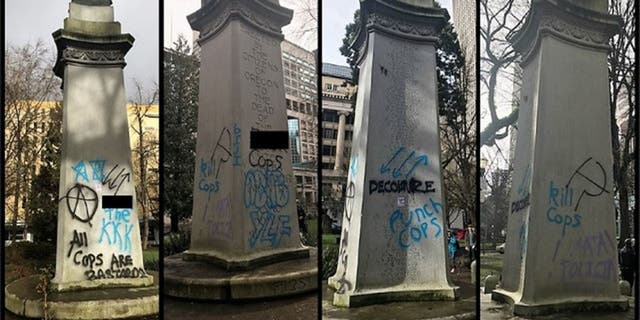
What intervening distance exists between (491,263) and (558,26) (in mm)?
2548

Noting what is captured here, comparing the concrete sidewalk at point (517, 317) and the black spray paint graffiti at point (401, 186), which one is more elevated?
the black spray paint graffiti at point (401, 186)

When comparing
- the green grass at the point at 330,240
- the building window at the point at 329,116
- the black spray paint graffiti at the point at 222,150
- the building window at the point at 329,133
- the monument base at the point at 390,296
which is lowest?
the monument base at the point at 390,296

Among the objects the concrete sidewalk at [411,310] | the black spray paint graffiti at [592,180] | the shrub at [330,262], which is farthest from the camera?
the black spray paint graffiti at [592,180]

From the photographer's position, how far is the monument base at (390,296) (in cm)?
587

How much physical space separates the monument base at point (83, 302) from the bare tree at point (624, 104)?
496 centimetres

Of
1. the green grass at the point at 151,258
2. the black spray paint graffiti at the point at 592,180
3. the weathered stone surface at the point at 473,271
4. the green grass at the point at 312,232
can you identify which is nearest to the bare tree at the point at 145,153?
the green grass at the point at 151,258

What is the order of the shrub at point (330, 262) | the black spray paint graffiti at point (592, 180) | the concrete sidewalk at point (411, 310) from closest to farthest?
the concrete sidewalk at point (411, 310)
the shrub at point (330, 262)
the black spray paint graffiti at point (592, 180)

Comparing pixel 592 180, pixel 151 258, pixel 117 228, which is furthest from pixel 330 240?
pixel 592 180

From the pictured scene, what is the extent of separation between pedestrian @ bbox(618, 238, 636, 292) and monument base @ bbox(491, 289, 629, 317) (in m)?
0.23

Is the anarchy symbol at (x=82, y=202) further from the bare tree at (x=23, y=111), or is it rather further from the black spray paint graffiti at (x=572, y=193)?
the black spray paint graffiti at (x=572, y=193)

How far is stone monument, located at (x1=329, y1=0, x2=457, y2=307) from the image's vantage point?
588 cm

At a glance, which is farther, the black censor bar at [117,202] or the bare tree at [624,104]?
the bare tree at [624,104]

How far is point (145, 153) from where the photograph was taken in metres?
6.12

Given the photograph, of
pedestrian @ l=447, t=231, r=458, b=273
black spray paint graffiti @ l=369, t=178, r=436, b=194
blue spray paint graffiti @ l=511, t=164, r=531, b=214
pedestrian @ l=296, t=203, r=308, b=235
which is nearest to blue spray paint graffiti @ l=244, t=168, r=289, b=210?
pedestrian @ l=296, t=203, r=308, b=235
